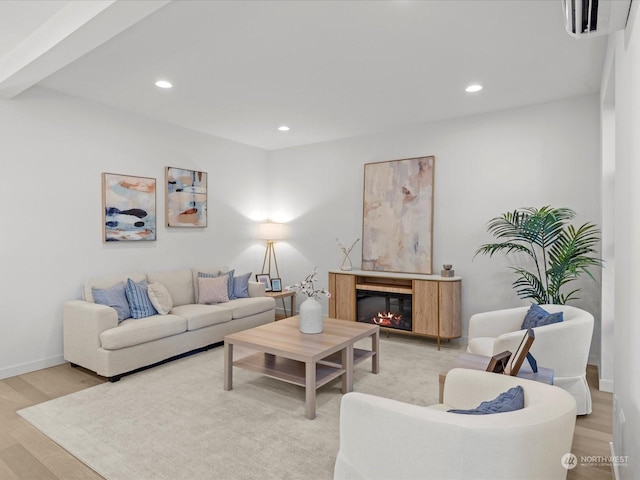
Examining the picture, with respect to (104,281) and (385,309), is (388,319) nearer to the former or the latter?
(385,309)

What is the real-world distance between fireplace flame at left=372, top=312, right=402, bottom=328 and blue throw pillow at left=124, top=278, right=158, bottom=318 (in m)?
2.68

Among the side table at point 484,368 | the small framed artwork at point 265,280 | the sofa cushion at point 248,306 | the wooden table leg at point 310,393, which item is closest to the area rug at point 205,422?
the wooden table leg at point 310,393

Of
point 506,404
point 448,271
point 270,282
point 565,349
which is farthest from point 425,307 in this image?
point 506,404

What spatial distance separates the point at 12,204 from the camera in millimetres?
3568

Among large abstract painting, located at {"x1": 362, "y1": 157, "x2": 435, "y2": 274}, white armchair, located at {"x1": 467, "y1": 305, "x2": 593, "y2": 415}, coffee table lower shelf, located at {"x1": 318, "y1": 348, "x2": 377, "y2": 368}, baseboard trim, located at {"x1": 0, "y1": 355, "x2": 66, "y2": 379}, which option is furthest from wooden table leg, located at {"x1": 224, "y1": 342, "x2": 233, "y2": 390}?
large abstract painting, located at {"x1": 362, "y1": 157, "x2": 435, "y2": 274}

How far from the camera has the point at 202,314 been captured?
420 centimetres

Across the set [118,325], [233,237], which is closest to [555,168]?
[233,237]

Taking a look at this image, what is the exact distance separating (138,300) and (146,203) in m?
1.31

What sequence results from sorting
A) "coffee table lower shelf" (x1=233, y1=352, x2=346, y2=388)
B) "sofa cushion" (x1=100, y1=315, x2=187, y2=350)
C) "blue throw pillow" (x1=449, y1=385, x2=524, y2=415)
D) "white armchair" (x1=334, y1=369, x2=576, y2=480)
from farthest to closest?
"sofa cushion" (x1=100, y1=315, x2=187, y2=350) → "coffee table lower shelf" (x1=233, y1=352, x2=346, y2=388) → "blue throw pillow" (x1=449, y1=385, x2=524, y2=415) → "white armchair" (x1=334, y1=369, x2=576, y2=480)

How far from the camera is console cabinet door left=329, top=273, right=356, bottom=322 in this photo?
509 cm

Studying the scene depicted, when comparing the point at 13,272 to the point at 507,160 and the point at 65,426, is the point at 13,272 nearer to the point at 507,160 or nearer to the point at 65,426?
the point at 65,426

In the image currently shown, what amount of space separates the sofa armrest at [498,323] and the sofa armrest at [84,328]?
328 cm

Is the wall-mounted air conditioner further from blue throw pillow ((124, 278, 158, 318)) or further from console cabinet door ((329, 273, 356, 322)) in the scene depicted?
blue throw pillow ((124, 278, 158, 318))

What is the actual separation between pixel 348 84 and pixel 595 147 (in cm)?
263
